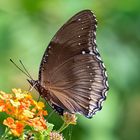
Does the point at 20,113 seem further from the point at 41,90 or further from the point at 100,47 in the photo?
the point at 100,47

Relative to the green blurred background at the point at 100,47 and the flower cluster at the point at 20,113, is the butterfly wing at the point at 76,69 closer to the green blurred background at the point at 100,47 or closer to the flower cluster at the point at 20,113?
the flower cluster at the point at 20,113

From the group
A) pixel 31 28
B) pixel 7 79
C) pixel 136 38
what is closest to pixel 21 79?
pixel 7 79

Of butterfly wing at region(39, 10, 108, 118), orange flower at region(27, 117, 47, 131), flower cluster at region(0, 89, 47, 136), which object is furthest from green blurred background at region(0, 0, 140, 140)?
orange flower at region(27, 117, 47, 131)

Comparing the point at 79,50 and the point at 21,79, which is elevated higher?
the point at 79,50

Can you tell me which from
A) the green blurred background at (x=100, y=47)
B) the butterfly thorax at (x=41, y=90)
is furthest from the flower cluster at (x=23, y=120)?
the green blurred background at (x=100, y=47)

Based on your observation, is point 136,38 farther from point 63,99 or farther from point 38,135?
point 38,135

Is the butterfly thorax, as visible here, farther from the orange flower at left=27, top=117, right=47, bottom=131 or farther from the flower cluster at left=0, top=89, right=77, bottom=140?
the orange flower at left=27, top=117, right=47, bottom=131
